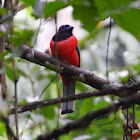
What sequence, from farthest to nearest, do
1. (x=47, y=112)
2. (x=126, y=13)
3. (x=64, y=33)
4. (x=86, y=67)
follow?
(x=86, y=67), (x=64, y=33), (x=47, y=112), (x=126, y=13)

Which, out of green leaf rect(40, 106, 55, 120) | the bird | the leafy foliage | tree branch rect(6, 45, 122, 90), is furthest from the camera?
the bird

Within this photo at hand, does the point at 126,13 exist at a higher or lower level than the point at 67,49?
higher

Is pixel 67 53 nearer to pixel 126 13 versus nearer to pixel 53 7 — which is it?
pixel 53 7

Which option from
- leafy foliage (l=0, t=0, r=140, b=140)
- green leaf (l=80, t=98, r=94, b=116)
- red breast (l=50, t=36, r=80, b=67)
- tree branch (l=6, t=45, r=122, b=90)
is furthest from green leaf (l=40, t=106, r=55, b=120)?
tree branch (l=6, t=45, r=122, b=90)

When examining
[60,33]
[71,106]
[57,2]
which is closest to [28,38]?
[57,2]

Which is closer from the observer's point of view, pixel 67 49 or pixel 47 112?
pixel 47 112

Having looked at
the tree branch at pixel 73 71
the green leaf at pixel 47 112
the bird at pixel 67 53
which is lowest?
the green leaf at pixel 47 112

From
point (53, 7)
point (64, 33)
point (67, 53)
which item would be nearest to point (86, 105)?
point (67, 53)

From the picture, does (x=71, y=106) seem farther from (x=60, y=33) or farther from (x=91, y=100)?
(x=60, y=33)

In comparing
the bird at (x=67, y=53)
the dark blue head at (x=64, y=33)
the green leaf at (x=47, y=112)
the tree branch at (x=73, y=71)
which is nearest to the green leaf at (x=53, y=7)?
the tree branch at (x=73, y=71)

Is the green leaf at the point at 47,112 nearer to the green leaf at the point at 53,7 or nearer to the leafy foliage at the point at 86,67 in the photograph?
the leafy foliage at the point at 86,67

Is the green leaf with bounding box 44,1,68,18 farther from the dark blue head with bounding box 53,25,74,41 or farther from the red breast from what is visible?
the dark blue head with bounding box 53,25,74,41

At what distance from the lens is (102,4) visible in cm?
112

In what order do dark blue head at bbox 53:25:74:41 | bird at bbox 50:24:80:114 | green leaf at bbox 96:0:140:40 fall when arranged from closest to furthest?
green leaf at bbox 96:0:140:40, bird at bbox 50:24:80:114, dark blue head at bbox 53:25:74:41
